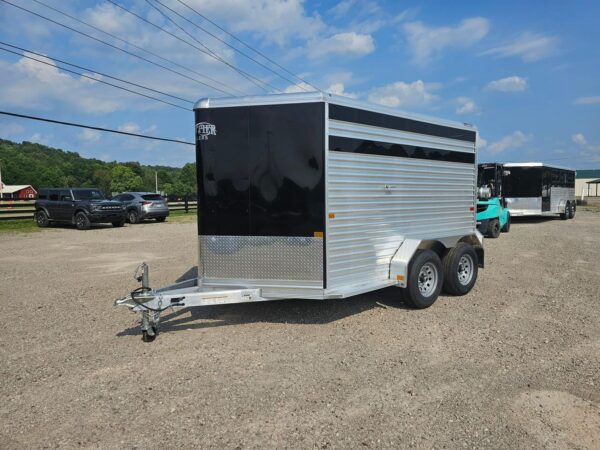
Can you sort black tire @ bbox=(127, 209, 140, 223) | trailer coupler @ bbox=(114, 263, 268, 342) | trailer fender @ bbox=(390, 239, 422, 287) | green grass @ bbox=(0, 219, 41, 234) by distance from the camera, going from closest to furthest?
1. trailer coupler @ bbox=(114, 263, 268, 342)
2. trailer fender @ bbox=(390, 239, 422, 287)
3. green grass @ bbox=(0, 219, 41, 234)
4. black tire @ bbox=(127, 209, 140, 223)

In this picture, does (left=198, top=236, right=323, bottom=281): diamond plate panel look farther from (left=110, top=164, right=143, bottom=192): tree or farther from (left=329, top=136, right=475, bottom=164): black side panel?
(left=110, top=164, right=143, bottom=192): tree

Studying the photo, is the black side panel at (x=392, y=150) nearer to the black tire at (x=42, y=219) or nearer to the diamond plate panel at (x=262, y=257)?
the diamond plate panel at (x=262, y=257)

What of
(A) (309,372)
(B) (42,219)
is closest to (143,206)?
(B) (42,219)

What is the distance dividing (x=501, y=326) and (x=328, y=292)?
7.84 ft

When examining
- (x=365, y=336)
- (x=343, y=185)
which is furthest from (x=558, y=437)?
(x=343, y=185)

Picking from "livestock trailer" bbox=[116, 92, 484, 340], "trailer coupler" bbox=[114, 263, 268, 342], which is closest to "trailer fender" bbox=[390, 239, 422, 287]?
"livestock trailer" bbox=[116, 92, 484, 340]

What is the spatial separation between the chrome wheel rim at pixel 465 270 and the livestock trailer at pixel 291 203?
170 cm

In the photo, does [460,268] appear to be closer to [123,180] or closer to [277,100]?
[277,100]

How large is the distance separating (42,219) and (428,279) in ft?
63.9

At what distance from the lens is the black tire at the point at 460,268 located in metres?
7.08

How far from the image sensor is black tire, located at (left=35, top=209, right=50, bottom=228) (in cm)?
2002

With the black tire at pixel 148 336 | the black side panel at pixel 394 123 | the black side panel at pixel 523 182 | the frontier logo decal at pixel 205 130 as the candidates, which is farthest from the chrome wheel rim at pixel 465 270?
the black side panel at pixel 523 182

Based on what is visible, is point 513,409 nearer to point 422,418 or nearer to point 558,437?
point 558,437

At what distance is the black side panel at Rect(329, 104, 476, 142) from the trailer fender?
5.69ft
